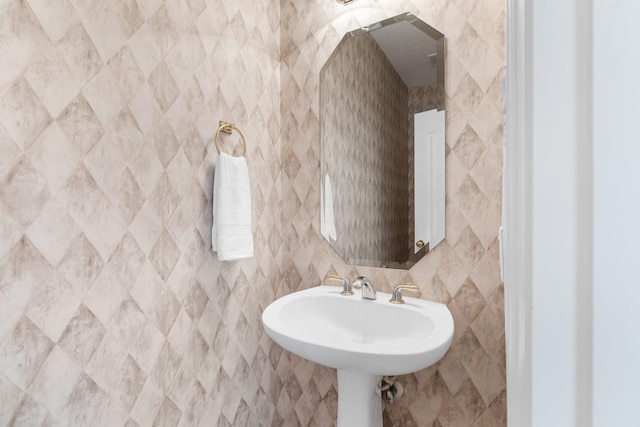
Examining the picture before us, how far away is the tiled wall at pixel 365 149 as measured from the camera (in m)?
1.44

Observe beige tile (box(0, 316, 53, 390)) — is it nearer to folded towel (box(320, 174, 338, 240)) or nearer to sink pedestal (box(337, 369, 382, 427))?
sink pedestal (box(337, 369, 382, 427))

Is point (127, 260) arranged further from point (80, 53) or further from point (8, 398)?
point (80, 53)

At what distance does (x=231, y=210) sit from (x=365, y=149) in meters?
0.65

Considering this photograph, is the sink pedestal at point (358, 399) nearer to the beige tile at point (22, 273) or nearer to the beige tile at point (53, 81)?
the beige tile at point (22, 273)

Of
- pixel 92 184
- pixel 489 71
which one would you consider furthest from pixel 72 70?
pixel 489 71

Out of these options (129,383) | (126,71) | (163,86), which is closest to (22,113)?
(126,71)

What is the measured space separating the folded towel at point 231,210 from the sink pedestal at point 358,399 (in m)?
0.63

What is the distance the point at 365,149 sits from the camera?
5.06ft

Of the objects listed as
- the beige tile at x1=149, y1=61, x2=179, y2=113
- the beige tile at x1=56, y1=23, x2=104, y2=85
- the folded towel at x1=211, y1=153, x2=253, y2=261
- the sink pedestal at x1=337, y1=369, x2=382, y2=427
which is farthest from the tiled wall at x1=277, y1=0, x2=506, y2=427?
the beige tile at x1=56, y1=23, x2=104, y2=85

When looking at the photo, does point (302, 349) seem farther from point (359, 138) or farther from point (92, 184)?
point (359, 138)

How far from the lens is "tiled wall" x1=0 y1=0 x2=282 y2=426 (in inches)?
34.9

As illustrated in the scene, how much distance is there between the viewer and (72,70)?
0.98 meters

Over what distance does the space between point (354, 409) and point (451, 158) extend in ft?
3.32
